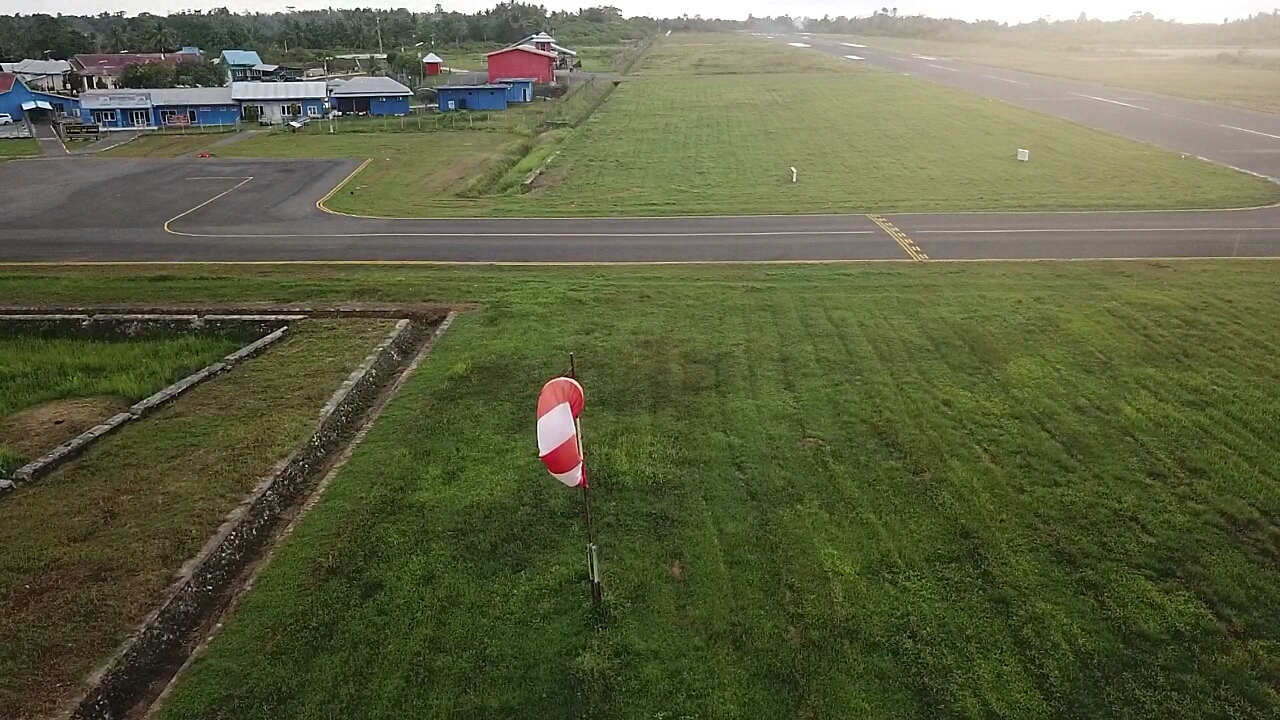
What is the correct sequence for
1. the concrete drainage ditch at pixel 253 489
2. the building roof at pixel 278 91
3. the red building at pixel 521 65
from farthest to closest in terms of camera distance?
the red building at pixel 521 65, the building roof at pixel 278 91, the concrete drainage ditch at pixel 253 489

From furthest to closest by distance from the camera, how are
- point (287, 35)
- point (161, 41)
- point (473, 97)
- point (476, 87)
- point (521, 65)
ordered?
point (287, 35) → point (161, 41) → point (521, 65) → point (473, 97) → point (476, 87)

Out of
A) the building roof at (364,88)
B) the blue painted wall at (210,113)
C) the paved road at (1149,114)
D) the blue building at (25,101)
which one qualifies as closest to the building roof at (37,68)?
the blue building at (25,101)

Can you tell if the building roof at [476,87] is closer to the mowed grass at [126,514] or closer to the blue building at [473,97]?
the blue building at [473,97]

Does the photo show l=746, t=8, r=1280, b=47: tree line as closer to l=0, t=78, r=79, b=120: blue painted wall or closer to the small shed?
the small shed

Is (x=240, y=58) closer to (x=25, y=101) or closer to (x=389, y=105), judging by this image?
(x=25, y=101)

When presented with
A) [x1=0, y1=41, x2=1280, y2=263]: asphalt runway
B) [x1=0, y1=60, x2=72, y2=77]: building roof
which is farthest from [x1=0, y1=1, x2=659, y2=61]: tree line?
[x1=0, y1=41, x2=1280, y2=263]: asphalt runway

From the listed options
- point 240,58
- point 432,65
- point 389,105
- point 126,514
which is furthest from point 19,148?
point 126,514
